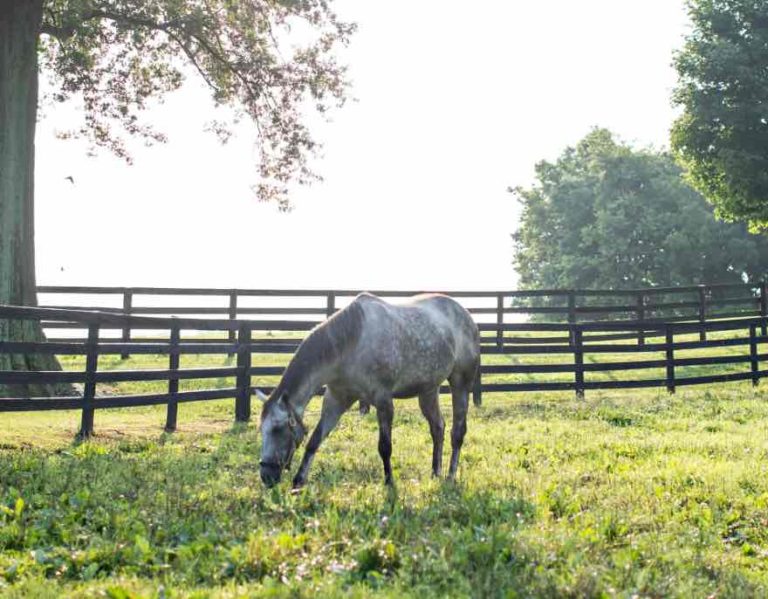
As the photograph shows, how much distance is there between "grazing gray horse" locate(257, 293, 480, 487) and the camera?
7012 millimetres

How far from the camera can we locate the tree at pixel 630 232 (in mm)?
40094

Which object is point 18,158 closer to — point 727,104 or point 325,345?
point 325,345

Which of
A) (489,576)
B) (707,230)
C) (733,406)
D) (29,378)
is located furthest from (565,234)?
(489,576)

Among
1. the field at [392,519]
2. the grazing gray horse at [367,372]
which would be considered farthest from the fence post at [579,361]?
the grazing gray horse at [367,372]

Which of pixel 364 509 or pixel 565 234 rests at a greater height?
pixel 565 234

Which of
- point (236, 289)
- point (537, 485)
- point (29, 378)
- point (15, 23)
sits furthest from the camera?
point (236, 289)

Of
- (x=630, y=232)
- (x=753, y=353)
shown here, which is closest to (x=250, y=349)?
(x=753, y=353)

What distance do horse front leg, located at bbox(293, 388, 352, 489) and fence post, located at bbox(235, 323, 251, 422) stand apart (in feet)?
17.2

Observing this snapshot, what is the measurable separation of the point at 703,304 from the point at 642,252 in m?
15.2

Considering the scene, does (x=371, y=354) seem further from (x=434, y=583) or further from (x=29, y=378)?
(x=29, y=378)

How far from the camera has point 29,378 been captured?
968 cm

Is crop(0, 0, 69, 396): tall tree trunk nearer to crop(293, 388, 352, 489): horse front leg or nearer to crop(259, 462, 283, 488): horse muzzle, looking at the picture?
crop(293, 388, 352, 489): horse front leg

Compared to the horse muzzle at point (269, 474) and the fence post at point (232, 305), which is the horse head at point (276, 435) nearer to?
the horse muzzle at point (269, 474)

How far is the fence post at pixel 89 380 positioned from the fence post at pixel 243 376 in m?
2.66
